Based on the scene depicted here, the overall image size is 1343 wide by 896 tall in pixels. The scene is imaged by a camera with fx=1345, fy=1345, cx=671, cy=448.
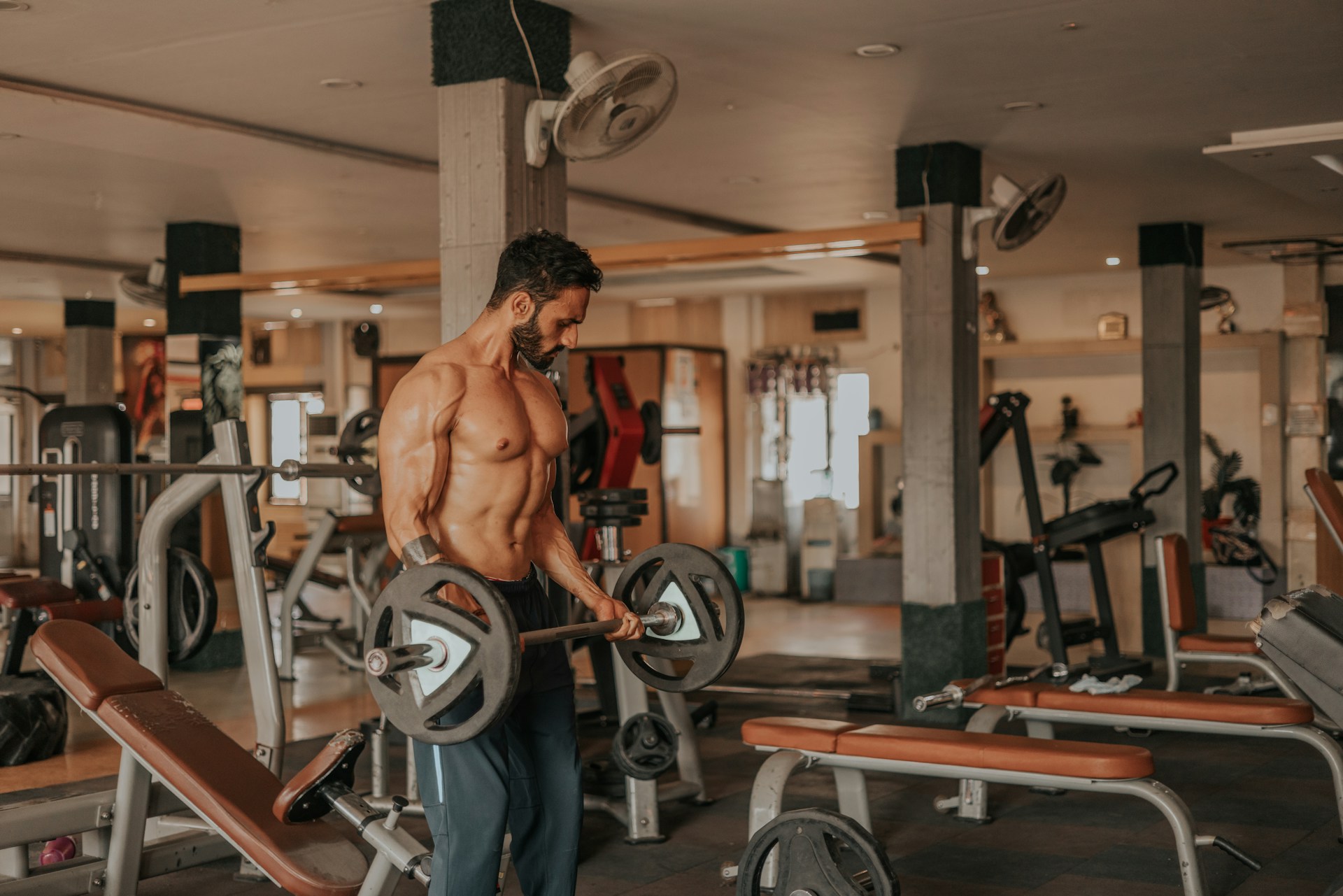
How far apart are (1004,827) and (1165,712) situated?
0.75 metres

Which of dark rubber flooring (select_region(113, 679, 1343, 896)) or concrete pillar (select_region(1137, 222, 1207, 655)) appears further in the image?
concrete pillar (select_region(1137, 222, 1207, 655))

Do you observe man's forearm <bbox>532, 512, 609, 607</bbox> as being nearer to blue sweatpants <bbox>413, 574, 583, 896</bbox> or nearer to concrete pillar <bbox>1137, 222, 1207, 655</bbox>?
blue sweatpants <bbox>413, 574, 583, 896</bbox>

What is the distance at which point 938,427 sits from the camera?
261 inches

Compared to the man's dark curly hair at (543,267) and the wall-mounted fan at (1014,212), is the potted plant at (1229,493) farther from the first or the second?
the man's dark curly hair at (543,267)

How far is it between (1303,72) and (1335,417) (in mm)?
5946

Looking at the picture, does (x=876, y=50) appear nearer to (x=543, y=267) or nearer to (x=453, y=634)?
(x=543, y=267)

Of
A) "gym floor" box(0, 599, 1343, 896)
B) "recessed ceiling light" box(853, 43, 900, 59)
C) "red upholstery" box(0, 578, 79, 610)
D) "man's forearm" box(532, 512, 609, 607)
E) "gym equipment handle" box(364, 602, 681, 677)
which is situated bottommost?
"gym floor" box(0, 599, 1343, 896)

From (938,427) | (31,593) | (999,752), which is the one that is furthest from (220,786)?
(938,427)

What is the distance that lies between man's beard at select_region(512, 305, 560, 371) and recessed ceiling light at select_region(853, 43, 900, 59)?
271 centimetres

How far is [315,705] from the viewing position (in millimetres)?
7172

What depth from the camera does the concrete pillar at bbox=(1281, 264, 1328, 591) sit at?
10.0 m

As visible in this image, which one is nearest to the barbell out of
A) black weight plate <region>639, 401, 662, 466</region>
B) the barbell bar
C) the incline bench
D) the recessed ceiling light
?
the incline bench

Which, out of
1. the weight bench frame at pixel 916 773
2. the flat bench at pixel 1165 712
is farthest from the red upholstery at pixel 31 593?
the flat bench at pixel 1165 712

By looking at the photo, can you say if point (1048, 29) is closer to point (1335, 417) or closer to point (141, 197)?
point (141, 197)
